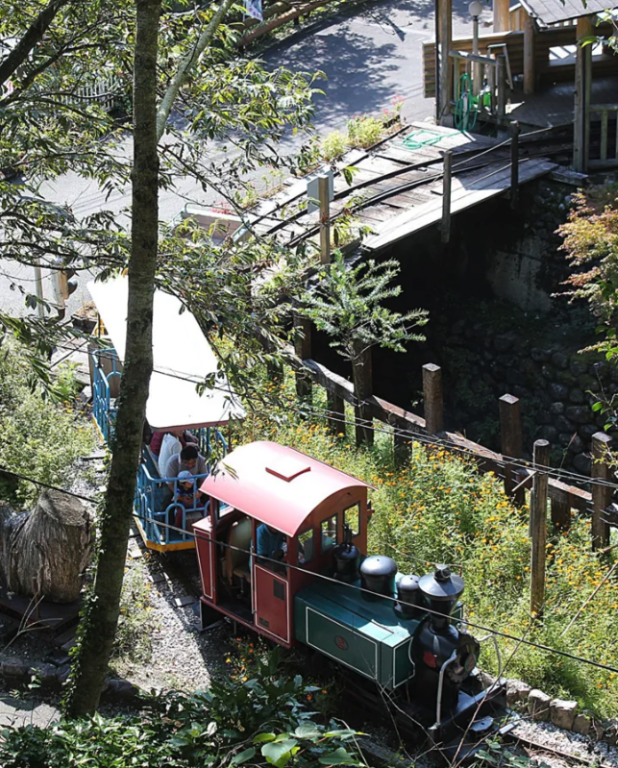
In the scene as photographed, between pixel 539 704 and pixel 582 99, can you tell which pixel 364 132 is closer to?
pixel 582 99

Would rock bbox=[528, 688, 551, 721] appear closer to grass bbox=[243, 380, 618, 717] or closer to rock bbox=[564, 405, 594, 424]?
grass bbox=[243, 380, 618, 717]

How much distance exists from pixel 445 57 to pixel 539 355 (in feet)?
22.2

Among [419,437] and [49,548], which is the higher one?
[419,437]

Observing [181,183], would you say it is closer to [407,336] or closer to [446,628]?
[407,336]

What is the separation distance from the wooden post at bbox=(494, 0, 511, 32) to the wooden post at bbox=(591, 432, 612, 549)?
14.4 metres

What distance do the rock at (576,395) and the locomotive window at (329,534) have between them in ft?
23.5

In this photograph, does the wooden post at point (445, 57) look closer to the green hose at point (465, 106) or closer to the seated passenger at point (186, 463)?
the green hose at point (465, 106)

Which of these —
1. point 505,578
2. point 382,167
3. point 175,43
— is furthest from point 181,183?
point 505,578

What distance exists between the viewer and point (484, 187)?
17000 millimetres

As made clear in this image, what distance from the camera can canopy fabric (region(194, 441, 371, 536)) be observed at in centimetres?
920

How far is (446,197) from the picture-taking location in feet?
52.3

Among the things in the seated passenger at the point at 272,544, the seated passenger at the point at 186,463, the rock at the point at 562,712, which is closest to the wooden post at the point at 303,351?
the seated passenger at the point at 186,463

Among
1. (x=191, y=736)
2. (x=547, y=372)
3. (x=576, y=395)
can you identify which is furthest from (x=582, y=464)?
(x=191, y=736)

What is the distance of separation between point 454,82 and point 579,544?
1177cm
